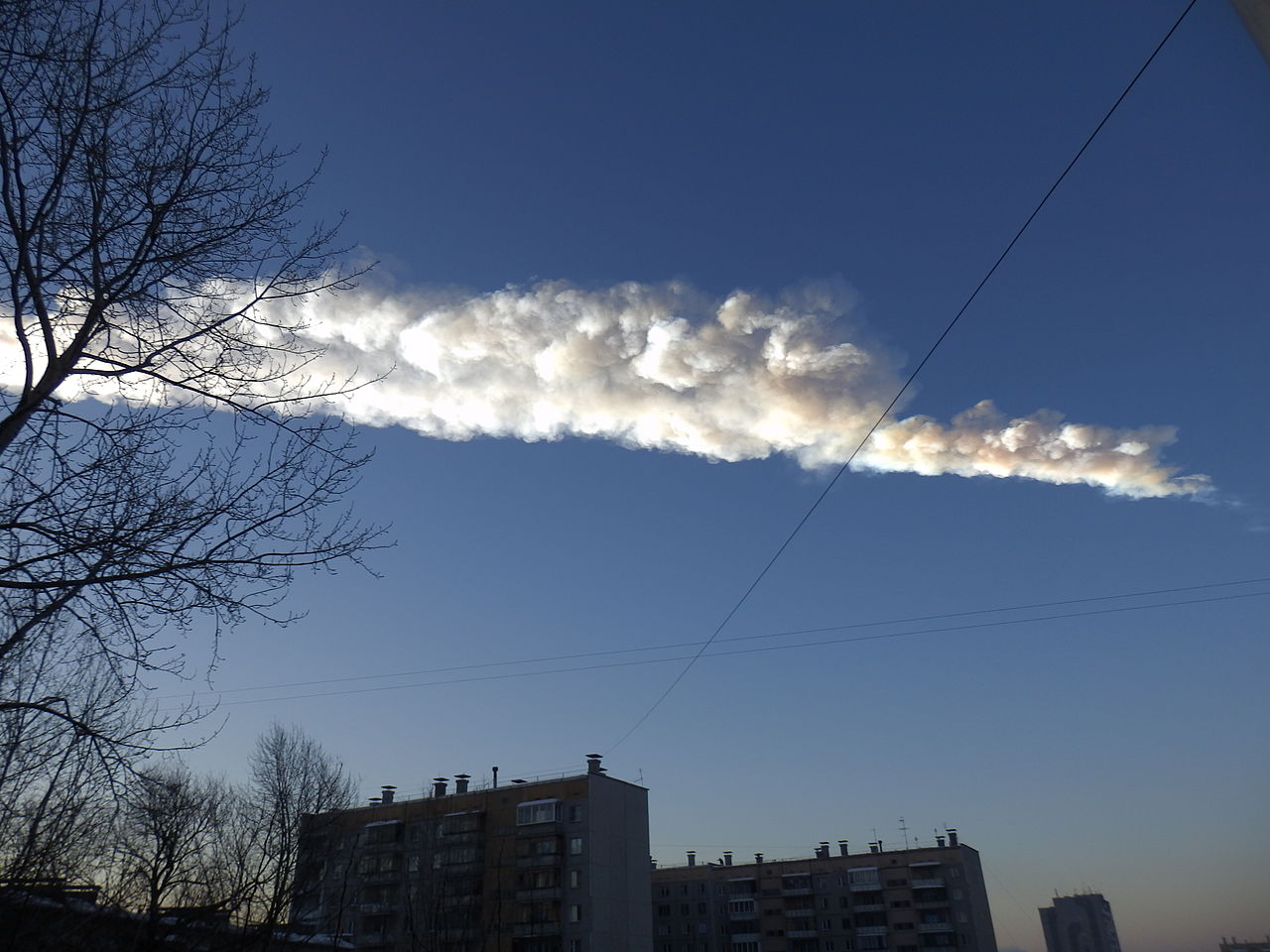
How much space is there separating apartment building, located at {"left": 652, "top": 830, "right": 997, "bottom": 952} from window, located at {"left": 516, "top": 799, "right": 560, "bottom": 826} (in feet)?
101

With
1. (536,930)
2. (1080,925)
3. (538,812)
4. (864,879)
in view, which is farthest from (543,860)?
(1080,925)

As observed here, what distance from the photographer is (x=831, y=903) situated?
6881 centimetres

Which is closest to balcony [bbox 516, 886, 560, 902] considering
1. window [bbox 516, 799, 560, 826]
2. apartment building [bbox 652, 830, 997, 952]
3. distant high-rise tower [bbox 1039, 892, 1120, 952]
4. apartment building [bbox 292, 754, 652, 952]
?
apartment building [bbox 292, 754, 652, 952]

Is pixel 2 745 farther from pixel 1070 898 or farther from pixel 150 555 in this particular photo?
pixel 1070 898

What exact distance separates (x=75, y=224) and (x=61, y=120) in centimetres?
56

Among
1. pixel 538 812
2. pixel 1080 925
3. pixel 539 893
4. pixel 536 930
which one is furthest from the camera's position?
pixel 1080 925

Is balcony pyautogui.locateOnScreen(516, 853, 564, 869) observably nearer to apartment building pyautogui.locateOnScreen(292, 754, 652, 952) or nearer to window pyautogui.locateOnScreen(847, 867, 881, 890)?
apartment building pyautogui.locateOnScreen(292, 754, 652, 952)

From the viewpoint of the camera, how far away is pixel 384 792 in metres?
60.9

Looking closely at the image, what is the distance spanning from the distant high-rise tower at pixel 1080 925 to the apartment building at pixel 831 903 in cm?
4146

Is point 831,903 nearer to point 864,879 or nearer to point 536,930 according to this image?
point 864,879

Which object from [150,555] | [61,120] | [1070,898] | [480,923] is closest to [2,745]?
[150,555]

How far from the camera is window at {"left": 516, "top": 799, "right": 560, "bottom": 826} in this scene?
161 feet

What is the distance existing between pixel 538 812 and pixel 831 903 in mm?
32308

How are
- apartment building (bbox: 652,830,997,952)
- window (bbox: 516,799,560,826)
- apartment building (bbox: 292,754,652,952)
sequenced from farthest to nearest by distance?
apartment building (bbox: 652,830,997,952) < window (bbox: 516,799,560,826) < apartment building (bbox: 292,754,652,952)
